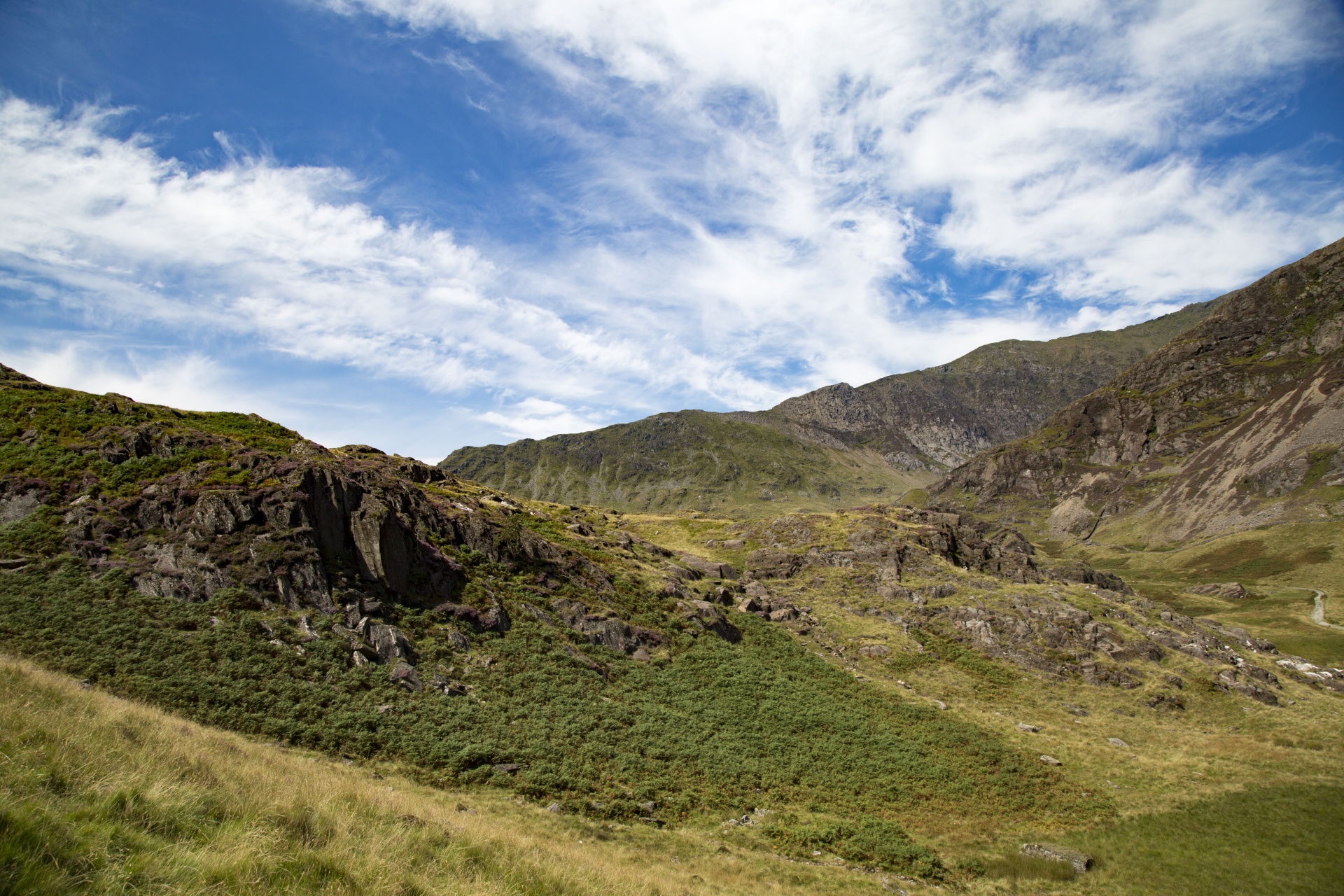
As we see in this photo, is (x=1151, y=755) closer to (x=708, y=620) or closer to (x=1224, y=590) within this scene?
(x=708, y=620)

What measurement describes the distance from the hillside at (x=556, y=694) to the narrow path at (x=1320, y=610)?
164 feet

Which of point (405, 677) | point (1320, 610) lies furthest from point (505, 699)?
point (1320, 610)

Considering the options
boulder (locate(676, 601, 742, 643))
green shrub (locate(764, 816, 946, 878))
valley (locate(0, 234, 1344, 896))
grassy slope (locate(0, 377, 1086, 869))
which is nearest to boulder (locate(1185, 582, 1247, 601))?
valley (locate(0, 234, 1344, 896))

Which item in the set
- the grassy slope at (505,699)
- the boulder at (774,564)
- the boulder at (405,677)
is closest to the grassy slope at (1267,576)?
the boulder at (774,564)

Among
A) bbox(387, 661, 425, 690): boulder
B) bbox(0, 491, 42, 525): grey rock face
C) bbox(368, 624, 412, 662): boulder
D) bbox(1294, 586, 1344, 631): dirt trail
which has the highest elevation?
bbox(0, 491, 42, 525): grey rock face

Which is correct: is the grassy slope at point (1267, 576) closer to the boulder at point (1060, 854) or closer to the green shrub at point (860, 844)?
the boulder at point (1060, 854)

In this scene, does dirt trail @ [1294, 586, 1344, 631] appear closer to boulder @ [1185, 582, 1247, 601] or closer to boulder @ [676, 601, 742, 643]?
boulder @ [1185, 582, 1247, 601]

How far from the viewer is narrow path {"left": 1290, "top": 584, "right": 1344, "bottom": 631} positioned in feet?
288

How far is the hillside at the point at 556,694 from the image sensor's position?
2155cm

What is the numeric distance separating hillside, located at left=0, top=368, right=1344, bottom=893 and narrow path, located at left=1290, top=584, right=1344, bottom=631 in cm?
5013

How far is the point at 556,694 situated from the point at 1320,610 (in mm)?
135589

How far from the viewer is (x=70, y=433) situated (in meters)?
35.6

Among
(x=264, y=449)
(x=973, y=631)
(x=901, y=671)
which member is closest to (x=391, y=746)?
(x=264, y=449)

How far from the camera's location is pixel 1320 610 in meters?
96.6
